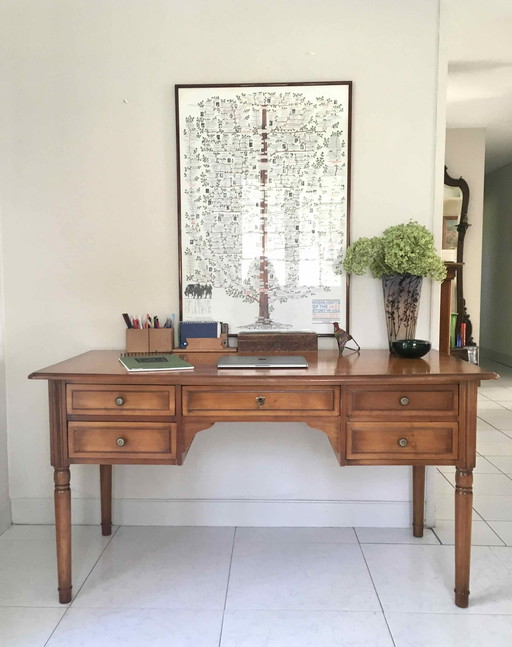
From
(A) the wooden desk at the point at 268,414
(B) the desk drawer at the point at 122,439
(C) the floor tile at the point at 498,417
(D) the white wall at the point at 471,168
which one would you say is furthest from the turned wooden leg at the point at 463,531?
(D) the white wall at the point at 471,168

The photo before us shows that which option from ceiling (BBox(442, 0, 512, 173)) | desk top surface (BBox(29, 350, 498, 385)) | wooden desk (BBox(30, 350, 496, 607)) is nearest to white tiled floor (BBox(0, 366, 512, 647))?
wooden desk (BBox(30, 350, 496, 607))

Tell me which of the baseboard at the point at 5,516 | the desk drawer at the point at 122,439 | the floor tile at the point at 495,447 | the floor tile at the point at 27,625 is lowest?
the floor tile at the point at 495,447

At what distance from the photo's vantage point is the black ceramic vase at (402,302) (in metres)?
2.16

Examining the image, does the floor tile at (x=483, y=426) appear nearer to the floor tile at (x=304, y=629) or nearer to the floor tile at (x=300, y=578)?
the floor tile at (x=300, y=578)

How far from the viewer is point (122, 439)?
1814 mm

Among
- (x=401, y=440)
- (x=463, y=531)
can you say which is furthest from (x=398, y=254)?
(x=463, y=531)

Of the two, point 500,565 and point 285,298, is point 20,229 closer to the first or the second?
point 285,298

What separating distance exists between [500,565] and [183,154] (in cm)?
224

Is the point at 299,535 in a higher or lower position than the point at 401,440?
lower

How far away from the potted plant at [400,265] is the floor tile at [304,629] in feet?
3.61

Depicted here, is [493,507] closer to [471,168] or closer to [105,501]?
[105,501]

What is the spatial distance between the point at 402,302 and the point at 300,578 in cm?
120

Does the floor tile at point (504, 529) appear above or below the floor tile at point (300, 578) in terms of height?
below

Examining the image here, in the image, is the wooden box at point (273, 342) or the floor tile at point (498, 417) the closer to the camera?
the wooden box at point (273, 342)
